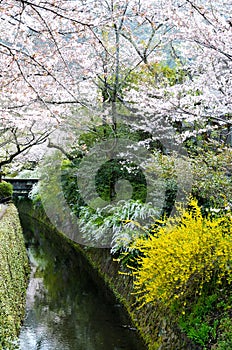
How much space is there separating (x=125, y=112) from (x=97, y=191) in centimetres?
215

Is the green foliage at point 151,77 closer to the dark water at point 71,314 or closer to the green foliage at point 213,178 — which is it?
the green foliage at point 213,178

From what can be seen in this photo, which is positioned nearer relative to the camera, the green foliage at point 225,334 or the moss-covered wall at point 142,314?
the green foliage at point 225,334

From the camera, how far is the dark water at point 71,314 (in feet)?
23.1

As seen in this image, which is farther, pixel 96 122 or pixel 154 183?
pixel 96 122

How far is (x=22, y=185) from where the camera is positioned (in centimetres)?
2425

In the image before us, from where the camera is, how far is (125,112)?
1159 centimetres

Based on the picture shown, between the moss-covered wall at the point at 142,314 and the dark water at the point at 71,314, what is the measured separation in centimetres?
18

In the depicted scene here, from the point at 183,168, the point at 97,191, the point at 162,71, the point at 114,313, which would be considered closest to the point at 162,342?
the point at 114,313

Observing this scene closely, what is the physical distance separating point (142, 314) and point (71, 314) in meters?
1.69

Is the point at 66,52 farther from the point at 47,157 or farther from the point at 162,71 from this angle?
the point at 47,157

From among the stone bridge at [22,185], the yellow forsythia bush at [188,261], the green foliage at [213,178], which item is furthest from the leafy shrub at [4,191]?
the yellow forsythia bush at [188,261]

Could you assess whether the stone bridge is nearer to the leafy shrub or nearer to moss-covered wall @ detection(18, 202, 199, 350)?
the leafy shrub

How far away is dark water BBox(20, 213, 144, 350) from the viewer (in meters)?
7.04

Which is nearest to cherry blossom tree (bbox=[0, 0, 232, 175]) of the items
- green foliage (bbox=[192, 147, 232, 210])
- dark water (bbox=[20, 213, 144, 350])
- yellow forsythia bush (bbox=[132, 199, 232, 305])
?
green foliage (bbox=[192, 147, 232, 210])
